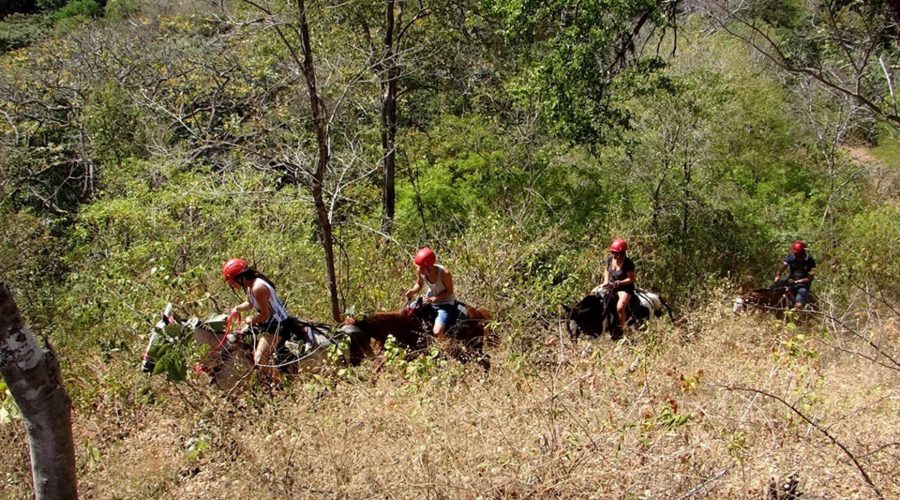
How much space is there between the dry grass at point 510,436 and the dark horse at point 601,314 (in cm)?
255

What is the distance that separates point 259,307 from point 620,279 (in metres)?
4.79

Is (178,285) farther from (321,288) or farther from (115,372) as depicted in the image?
(321,288)

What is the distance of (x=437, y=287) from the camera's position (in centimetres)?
752

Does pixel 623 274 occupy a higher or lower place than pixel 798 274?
higher

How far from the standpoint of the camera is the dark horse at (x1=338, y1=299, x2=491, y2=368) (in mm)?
7223

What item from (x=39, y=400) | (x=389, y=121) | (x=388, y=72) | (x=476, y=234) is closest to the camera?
(x=39, y=400)

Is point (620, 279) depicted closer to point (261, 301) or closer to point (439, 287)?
point (439, 287)

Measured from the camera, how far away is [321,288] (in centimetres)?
942

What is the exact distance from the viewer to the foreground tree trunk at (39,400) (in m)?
2.73

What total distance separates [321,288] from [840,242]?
41.0 ft

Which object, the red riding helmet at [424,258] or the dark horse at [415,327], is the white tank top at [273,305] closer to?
the dark horse at [415,327]

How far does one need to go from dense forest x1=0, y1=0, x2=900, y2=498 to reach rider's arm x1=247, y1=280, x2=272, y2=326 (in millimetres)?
771

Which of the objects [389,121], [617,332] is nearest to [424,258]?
[617,332]

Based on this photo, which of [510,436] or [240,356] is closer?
[510,436]
